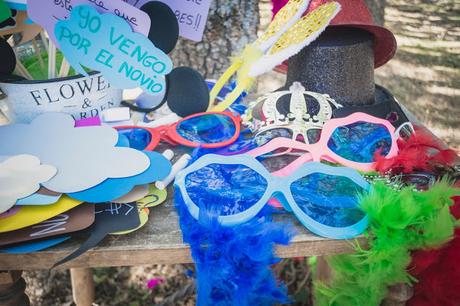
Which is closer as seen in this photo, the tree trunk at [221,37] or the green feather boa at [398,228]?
the green feather boa at [398,228]

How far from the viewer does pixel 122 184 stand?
0.53m

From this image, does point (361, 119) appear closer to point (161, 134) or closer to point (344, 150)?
point (344, 150)

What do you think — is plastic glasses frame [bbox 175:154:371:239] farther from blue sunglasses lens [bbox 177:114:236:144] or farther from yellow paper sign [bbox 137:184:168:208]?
blue sunglasses lens [bbox 177:114:236:144]

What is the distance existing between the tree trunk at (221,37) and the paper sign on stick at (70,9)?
502 mm

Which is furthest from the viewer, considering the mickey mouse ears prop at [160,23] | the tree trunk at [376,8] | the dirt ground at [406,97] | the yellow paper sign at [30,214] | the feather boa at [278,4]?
the tree trunk at [376,8]

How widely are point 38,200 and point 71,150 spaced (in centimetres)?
11

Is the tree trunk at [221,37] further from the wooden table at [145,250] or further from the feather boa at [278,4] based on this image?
the wooden table at [145,250]

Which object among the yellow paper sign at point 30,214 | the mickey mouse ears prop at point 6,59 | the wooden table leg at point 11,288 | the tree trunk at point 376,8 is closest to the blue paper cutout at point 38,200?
the yellow paper sign at point 30,214

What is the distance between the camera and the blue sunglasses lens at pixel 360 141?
648 millimetres

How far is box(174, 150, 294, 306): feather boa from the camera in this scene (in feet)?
1.57

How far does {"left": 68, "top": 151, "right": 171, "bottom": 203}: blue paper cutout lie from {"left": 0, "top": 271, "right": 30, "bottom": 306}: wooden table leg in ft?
0.58

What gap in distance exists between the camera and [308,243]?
0.52 metres

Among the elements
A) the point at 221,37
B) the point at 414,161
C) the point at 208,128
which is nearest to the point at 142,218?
the point at 208,128

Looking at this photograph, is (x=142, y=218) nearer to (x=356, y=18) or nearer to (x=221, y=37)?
(x=356, y=18)
